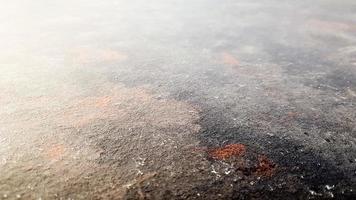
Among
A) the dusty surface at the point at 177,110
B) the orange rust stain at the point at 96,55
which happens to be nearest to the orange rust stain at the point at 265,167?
the dusty surface at the point at 177,110

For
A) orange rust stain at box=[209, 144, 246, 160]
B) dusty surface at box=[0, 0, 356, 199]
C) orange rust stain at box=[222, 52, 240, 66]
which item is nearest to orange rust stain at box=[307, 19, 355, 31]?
dusty surface at box=[0, 0, 356, 199]

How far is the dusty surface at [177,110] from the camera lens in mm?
4633

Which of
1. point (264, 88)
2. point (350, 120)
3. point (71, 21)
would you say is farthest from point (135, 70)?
point (71, 21)

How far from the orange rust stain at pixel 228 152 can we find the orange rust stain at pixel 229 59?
4.05m

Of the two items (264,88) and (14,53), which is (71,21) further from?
(264,88)

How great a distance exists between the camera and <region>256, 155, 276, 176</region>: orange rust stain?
4852 millimetres

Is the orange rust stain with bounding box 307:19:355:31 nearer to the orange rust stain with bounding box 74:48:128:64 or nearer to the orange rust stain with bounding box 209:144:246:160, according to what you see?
the orange rust stain with bounding box 74:48:128:64

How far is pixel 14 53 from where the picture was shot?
949 cm

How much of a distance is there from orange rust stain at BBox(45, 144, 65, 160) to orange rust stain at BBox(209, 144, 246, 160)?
7.66 feet

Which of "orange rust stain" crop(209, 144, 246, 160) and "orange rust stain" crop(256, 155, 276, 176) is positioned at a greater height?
"orange rust stain" crop(209, 144, 246, 160)

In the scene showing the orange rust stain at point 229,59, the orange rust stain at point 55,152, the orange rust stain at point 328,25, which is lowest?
the orange rust stain at point 229,59

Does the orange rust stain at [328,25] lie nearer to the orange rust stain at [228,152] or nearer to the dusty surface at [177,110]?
the dusty surface at [177,110]

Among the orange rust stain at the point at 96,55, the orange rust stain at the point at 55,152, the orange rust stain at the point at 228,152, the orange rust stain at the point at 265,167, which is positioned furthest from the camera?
the orange rust stain at the point at 96,55

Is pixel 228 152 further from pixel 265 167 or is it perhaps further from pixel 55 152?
pixel 55 152
